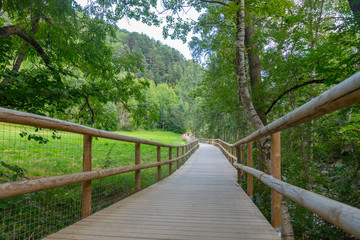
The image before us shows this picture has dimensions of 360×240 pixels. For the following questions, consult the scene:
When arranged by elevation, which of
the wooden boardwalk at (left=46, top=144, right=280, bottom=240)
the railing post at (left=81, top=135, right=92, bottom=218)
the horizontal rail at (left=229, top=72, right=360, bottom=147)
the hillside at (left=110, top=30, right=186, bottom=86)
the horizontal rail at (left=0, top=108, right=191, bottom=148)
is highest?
the hillside at (left=110, top=30, right=186, bottom=86)

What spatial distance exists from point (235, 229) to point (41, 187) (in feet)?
6.32

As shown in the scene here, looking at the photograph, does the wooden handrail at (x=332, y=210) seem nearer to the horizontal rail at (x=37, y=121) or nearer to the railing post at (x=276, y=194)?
the railing post at (x=276, y=194)

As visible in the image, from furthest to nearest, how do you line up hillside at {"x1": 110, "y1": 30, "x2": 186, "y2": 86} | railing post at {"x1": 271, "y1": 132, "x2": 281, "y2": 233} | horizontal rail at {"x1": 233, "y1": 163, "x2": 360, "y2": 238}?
1. hillside at {"x1": 110, "y1": 30, "x2": 186, "y2": 86}
2. railing post at {"x1": 271, "y1": 132, "x2": 281, "y2": 233}
3. horizontal rail at {"x1": 233, "y1": 163, "x2": 360, "y2": 238}

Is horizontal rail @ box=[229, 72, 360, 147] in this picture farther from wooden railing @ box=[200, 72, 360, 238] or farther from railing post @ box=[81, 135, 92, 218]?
railing post @ box=[81, 135, 92, 218]

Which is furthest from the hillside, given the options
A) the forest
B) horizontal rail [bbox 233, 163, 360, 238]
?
horizontal rail [bbox 233, 163, 360, 238]

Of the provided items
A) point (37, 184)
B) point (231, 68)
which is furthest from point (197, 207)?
point (231, 68)

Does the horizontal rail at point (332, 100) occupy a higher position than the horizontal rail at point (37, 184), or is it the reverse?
the horizontal rail at point (332, 100)

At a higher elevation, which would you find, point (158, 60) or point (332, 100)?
point (158, 60)

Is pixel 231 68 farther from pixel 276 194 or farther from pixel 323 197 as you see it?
pixel 323 197

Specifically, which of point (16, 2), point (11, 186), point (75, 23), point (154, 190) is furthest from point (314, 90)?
point (16, 2)

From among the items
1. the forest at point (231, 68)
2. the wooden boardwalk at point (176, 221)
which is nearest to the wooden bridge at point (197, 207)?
the wooden boardwalk at point (176, 221)

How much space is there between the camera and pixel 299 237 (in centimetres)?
425

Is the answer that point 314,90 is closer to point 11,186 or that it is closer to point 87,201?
point 87,201

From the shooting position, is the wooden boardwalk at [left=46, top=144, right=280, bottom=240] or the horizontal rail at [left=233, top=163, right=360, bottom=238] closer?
the horizontal rail at [left=233, top=163, right=360, bottom=238]
